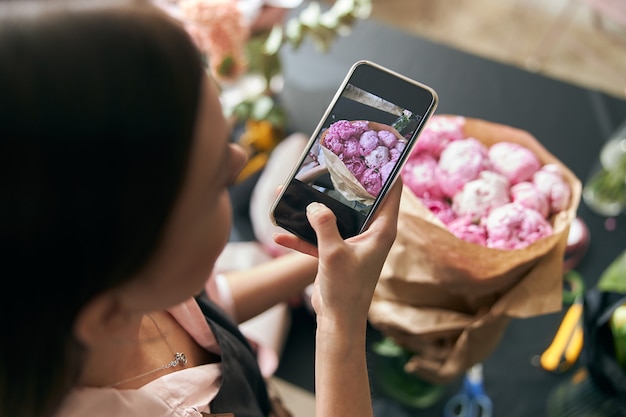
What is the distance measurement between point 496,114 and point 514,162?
0.35 metres

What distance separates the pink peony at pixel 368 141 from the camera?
1.62 feet

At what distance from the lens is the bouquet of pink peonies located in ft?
1.62

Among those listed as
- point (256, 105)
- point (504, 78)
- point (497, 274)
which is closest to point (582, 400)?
point (497, 274)

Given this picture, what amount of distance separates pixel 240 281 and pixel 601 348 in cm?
51

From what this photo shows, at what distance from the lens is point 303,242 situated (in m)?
0.51

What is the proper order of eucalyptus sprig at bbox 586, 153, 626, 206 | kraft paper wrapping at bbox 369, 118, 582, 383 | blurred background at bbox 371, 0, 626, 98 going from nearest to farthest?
kraft paper wrapping at bbox 369, 118, 582, 383, eucalyptus sprig at bbox 586, 153, 626, 206, blurred background at bbox 371, 0, 626, 98

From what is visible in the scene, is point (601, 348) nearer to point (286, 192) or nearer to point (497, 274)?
point (497, 274)

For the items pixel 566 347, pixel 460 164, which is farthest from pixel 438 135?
A: pixel 566 347

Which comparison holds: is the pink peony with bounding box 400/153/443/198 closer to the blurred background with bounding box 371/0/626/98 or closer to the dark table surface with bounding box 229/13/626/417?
the dark table surface with bounding box 229/13/626/417

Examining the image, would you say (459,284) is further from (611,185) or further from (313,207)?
(611,185)

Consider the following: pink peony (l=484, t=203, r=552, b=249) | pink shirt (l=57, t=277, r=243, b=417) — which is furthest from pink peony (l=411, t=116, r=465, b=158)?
pink shirt (l=57, t=277, r=243, b=417)

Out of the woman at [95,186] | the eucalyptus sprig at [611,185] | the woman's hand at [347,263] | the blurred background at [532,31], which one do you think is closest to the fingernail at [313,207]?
the woman's hand at [347,263]

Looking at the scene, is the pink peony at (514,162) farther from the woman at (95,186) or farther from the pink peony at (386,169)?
the woman at (95,186)

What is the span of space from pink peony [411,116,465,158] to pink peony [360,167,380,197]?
0.17m
